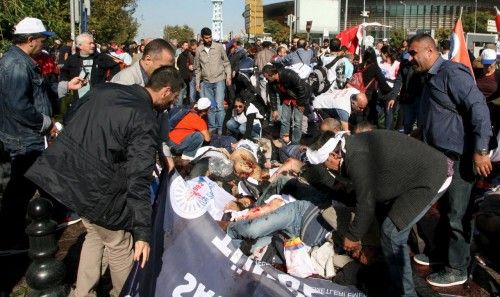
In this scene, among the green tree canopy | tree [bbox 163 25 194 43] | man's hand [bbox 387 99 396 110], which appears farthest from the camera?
tree [bbox 163 25 194 43]

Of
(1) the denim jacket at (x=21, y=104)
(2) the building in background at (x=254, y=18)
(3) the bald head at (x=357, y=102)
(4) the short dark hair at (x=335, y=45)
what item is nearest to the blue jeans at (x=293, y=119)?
(3) the bald head at (x=357, y=102)

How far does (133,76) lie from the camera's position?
445 centimetres

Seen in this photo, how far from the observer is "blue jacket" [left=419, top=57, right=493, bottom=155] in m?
4.07

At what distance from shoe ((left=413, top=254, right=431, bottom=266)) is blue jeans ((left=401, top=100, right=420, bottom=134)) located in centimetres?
292

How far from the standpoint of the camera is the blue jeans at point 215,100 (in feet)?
33.0

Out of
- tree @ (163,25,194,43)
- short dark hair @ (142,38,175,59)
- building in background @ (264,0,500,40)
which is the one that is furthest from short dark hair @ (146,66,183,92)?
building in background @ (264,0,500,40)

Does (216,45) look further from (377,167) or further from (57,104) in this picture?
(377,167)

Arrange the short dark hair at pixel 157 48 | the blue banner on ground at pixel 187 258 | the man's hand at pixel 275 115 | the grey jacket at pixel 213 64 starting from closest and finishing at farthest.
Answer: the blue banner on ground at pixel 187 258 < the short dark hair at pixel 157 48 < the man's hand at pixel 275 115 < the grey jacket at pixel 213 64

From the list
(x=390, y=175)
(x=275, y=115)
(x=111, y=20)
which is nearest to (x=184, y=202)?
(x=390, y=175)

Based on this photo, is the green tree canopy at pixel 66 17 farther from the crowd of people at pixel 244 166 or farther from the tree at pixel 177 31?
the tree at pixel 177 31

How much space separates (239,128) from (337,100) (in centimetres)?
184

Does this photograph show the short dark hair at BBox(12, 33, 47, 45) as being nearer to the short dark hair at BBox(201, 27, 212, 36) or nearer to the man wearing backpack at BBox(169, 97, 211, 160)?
the man wearing backpack at BBox(169, 97, 211, 160)

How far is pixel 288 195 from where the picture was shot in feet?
18.6

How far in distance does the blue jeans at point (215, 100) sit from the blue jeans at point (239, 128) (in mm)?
522
